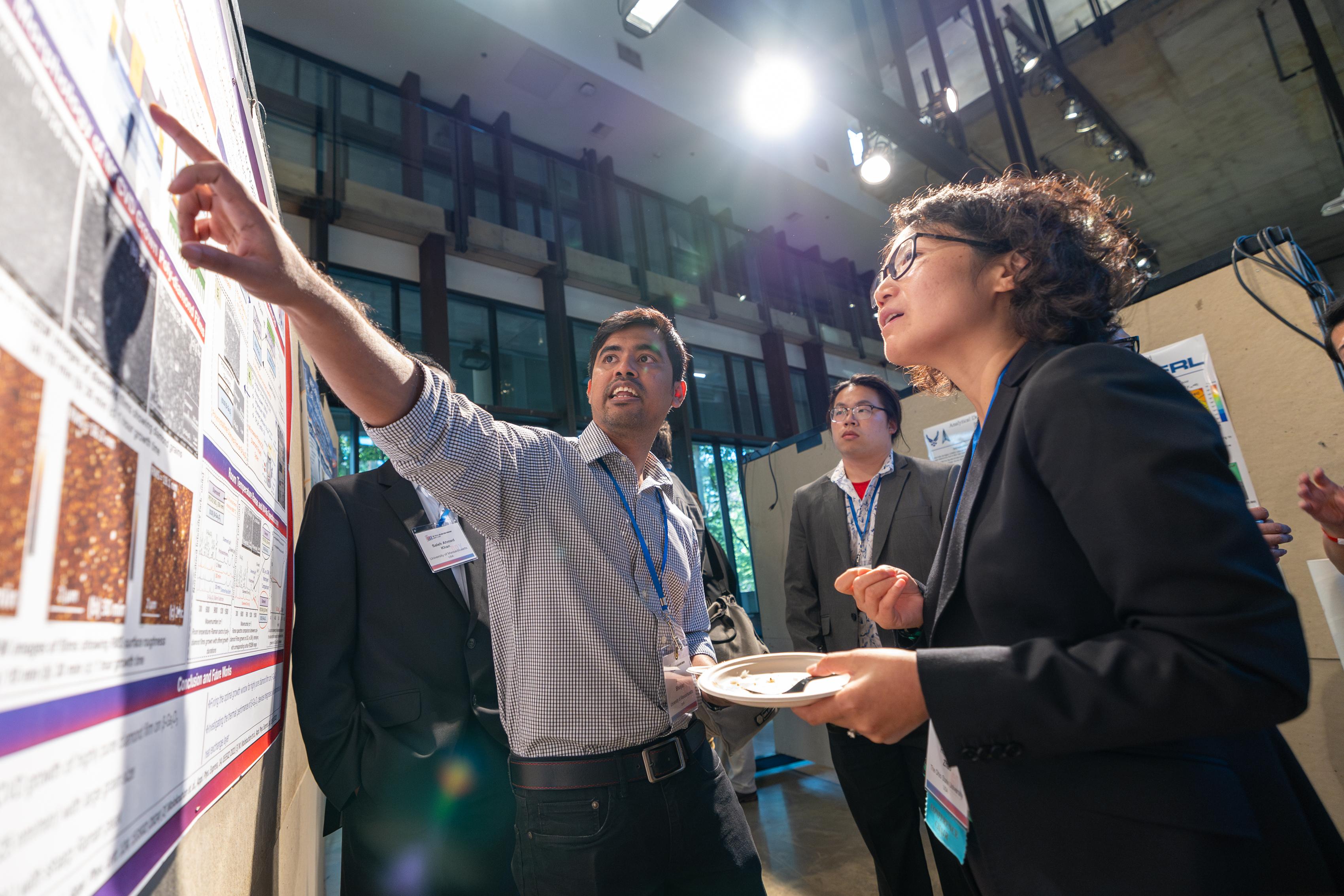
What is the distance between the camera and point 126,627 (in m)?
0.49

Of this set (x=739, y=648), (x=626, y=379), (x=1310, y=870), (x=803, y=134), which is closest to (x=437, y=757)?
(x=739, y=648)

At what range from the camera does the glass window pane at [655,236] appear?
26.2 feet

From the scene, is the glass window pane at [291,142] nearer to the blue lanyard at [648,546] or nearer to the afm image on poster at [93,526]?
the blue lanyard at [648,546]

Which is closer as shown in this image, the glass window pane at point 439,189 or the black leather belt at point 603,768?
the black leather belt at point 603,768

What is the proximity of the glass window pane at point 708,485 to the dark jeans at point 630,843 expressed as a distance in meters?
6.03

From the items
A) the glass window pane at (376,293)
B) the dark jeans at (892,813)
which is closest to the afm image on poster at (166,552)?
the dark jeans at (892,813)

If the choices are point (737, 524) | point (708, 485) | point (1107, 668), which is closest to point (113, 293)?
point (1107, 668)

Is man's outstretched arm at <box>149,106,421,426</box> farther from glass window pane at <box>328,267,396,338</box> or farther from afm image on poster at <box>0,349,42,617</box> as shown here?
glass window pane at <box>328,267,396,338</box>

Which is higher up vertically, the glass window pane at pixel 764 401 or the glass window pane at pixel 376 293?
the glass window pane at pixel 376 293

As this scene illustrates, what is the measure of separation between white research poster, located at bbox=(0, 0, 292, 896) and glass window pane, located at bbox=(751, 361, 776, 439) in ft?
27.2

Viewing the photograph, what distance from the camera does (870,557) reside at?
241 cm

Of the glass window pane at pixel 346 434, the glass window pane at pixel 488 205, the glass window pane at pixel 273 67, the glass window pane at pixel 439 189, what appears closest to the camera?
the glass window pane at pixel 346 434

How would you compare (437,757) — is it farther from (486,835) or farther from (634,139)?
(634,139)

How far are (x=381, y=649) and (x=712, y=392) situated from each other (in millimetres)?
7064
